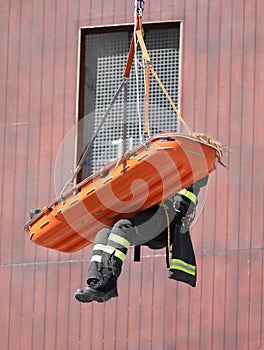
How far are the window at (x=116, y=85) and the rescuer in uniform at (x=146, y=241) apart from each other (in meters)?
4.40

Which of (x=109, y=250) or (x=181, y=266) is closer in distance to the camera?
(x=109, y=250)

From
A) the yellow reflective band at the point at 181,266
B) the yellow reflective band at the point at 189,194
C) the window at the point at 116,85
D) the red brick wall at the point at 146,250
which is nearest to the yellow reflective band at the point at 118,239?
the yellow reflective band at the point at 181,266

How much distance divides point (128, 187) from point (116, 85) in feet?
18.5

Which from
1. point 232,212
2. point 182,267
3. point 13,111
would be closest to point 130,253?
point 232,212

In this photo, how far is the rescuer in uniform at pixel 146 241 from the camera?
13500mm

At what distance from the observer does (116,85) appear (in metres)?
19.0

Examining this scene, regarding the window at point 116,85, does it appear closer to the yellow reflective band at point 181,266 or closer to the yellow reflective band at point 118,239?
the yellow reflective band at point 181,266

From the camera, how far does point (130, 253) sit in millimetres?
18344

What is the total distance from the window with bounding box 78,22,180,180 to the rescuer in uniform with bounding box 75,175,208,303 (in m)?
4.40

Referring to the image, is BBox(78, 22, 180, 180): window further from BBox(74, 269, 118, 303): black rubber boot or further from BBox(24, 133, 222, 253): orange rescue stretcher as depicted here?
BBox(74, 269, 118, 303): black rubber boot

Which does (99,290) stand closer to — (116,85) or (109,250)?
(109,250)

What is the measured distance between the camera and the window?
61.3ft

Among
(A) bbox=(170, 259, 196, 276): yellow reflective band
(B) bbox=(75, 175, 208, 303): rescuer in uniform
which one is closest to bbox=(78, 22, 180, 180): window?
(B) bbox=(75, 175, 208, 303): rescuer in uniform

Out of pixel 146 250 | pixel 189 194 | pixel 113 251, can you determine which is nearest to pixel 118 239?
pixel 113 251
